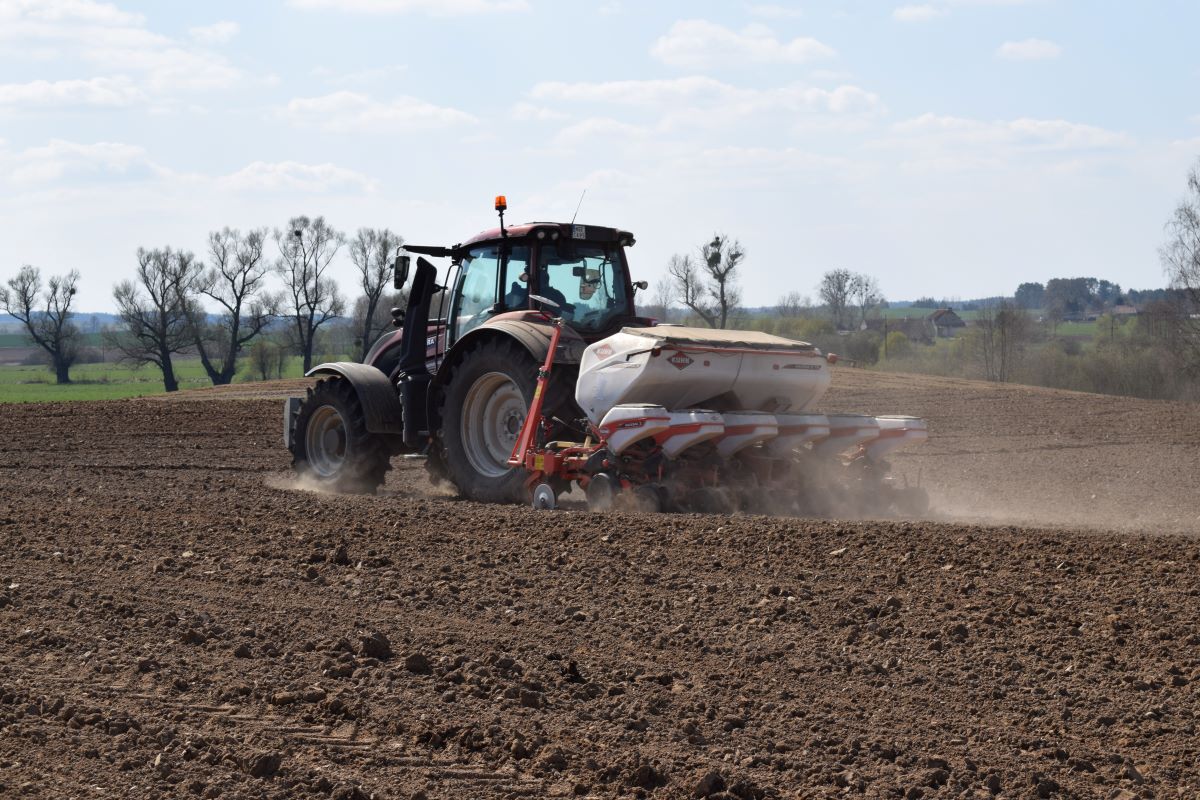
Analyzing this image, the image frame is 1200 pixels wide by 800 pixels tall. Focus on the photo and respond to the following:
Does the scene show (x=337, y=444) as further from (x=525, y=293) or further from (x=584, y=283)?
(x=584, y=283)

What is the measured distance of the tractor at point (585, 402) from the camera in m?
9.52

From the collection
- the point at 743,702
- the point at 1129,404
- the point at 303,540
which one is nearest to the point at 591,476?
the point at 303,540

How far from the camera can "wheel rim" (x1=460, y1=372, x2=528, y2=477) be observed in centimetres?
1075

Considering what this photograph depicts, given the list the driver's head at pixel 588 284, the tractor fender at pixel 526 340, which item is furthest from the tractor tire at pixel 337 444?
the driver's head at pixel 588 284

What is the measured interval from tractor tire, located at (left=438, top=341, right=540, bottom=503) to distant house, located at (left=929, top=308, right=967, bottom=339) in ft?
173

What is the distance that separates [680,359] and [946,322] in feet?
199

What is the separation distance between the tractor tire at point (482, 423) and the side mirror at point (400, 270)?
3.03ft

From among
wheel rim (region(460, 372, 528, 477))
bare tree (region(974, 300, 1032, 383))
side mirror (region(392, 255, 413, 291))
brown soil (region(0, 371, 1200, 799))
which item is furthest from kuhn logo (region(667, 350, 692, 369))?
bare tree (region(974, 300, 1032, 383))

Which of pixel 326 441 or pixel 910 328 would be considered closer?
pixel 326 441

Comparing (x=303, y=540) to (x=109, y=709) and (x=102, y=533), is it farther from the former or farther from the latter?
(x=109, y=709)

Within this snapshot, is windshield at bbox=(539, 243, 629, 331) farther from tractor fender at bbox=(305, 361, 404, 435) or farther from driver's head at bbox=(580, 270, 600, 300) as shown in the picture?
tractor fender at bbox=(305, 361, 404, 435)

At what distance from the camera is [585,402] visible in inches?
384

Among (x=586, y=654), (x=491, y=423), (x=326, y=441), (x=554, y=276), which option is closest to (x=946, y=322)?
(x=326, y=441)

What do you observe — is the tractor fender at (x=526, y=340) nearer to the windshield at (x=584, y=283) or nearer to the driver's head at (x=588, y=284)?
the windshield at (x=584, y=283)
